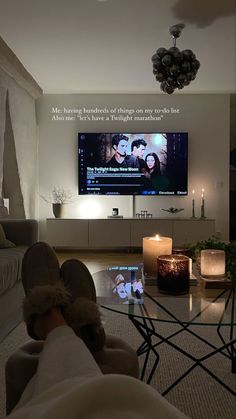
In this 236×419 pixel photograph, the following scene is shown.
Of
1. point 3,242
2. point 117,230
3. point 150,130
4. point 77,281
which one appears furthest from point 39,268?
point 150,130

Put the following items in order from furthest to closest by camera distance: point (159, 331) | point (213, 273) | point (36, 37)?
point (36, 37) < point (159, 331) < point (213, 273)

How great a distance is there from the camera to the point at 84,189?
5410 mm

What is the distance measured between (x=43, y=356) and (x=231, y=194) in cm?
559

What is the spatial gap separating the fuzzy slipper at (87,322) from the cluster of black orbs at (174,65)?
2.80 meters

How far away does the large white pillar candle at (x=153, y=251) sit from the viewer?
1.66m

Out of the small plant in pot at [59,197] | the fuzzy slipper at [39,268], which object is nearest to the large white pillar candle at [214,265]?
the fuzzy slipper at [39,268]

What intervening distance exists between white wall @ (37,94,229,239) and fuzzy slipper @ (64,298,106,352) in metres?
4.41

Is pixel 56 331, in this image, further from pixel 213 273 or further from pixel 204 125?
pixel 204 125

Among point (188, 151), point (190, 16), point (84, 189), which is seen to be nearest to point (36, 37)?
point (190, 16)

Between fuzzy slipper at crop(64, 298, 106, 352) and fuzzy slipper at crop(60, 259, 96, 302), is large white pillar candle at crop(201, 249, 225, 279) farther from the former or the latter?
fuzzy slipper at crop(64, 298, 106, 352)

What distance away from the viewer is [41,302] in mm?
1074

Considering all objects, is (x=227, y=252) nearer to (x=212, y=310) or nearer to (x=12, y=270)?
(x=212, y=310)

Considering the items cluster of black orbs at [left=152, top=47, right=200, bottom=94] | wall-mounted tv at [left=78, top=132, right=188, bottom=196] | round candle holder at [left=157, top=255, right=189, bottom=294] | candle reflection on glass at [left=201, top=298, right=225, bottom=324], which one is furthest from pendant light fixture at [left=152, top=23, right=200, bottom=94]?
candle reflection on glass at [left=201, top=298, right=225, bottom=324]

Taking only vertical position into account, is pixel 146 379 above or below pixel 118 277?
below
